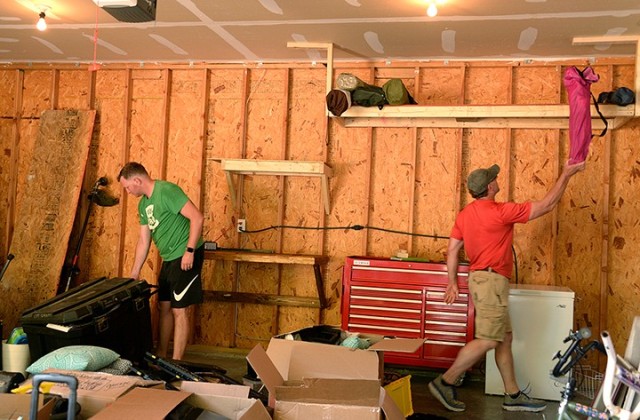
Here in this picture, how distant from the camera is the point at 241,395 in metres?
2.19

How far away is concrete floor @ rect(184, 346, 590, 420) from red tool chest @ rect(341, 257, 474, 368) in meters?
0.24

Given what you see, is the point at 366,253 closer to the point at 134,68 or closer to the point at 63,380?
the point at 134,68

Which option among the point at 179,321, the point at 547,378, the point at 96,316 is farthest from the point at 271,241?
the point at 547,378

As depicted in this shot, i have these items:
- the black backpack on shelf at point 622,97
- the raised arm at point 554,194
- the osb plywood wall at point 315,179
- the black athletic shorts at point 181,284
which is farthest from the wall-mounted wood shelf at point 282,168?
the black backpack on shelf at point 622,97

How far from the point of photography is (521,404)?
3.79 metres

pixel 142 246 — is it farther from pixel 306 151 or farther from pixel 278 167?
pixel 306 151

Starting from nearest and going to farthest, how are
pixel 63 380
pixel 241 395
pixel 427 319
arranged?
1. pixel 63 380
2. pixel 241 395
3. pixel 427 319

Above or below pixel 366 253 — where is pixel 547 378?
below

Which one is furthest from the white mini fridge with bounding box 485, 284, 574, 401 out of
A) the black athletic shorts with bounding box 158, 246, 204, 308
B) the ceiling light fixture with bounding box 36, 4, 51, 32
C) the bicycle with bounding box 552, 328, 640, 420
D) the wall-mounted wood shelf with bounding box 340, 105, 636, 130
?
the ceiling light fixture with bounding box 36, 4, 51, 32

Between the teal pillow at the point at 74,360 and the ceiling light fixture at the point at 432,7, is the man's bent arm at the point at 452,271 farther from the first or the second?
the teal pillow at the point at 74,360

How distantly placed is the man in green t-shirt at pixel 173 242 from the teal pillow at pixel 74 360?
131cm

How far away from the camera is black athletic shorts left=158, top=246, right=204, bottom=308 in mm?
3949

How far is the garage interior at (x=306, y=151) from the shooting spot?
4336mm

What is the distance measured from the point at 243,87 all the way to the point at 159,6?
141 centimetres
